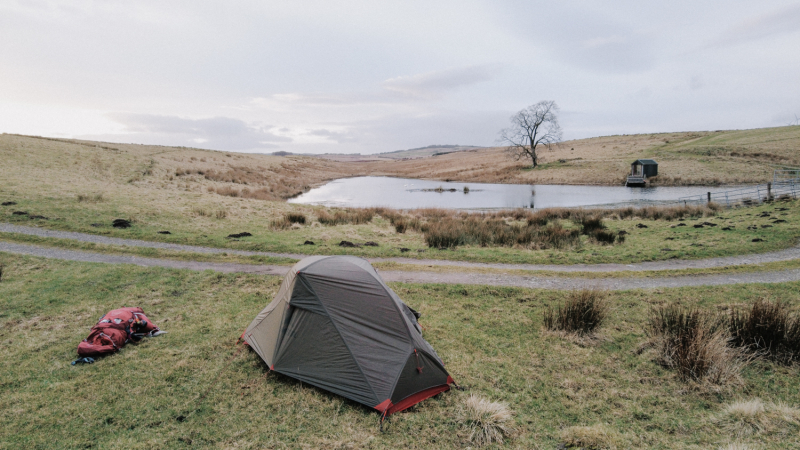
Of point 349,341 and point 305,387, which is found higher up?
point 349,341

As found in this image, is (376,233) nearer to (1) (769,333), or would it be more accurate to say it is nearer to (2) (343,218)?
(2) (343,218)

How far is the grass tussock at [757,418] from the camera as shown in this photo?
230 inches

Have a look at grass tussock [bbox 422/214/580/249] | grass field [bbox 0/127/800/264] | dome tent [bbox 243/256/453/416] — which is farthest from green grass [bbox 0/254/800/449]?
grass tussock [bbox 422/214/580/249]

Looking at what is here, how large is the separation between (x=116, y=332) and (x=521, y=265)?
14.1 m

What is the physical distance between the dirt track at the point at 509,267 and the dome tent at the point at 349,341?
Answer: 20.6ft

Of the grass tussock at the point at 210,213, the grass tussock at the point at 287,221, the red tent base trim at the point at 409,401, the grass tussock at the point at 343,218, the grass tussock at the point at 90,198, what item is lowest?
the red tent base trim at the point at 409,401

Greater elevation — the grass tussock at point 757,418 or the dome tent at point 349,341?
the dome tent at point 349,341

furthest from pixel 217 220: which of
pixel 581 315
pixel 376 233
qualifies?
pixel 581 315

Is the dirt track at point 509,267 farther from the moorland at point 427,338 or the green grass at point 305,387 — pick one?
the green grass at point 305,387

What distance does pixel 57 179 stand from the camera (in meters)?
31.2

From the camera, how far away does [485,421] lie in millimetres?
6258

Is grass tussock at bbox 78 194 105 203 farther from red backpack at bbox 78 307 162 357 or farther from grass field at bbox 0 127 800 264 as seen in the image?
red backpack at bbox 78 307 162 357

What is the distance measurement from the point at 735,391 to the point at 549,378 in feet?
10.8

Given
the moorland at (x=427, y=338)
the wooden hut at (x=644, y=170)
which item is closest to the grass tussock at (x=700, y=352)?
the moorland at (x=427, y=338)
